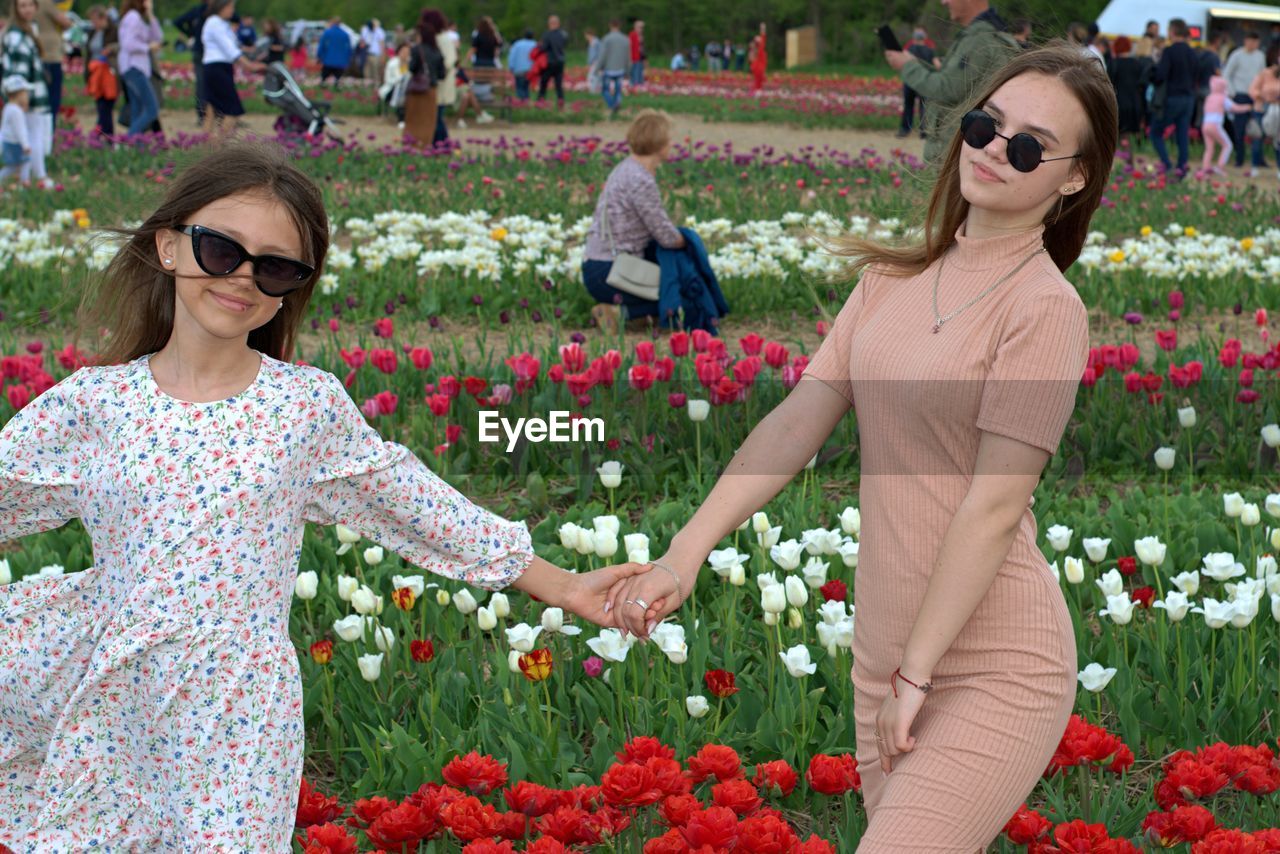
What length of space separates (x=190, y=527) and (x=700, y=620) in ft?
5.24

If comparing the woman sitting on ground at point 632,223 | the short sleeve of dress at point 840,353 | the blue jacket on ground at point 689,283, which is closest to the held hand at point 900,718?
the short sleeve of dress at point 840,353

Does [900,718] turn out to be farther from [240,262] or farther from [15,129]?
[15,129]

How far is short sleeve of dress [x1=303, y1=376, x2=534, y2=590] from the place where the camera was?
2.43 m

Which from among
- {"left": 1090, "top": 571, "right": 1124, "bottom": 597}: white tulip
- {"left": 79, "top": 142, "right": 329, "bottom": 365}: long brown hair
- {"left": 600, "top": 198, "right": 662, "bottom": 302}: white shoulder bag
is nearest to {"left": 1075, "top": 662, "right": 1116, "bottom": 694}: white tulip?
{"left": 1090, "top": 571, "right": 1124, "bottom": 597}: white tulip

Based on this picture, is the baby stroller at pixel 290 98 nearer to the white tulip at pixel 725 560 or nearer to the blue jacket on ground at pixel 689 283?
the blue jacket on ground at pixel 689 283

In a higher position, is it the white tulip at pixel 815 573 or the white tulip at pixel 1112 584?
the white tulip at pixel 1112 584

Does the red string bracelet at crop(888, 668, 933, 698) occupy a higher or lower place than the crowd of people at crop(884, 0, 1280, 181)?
higher

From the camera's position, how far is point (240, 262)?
2.34 meters

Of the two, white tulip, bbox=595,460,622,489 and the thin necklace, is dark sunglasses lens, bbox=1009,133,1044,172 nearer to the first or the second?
the thin necklace

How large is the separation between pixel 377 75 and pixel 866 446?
28.3 metres

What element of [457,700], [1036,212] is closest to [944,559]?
[1036,212]

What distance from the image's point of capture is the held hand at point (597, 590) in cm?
266

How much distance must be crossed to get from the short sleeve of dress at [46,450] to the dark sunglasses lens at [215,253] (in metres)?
0.27

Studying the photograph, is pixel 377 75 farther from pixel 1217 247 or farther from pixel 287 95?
pixel 1217 247
